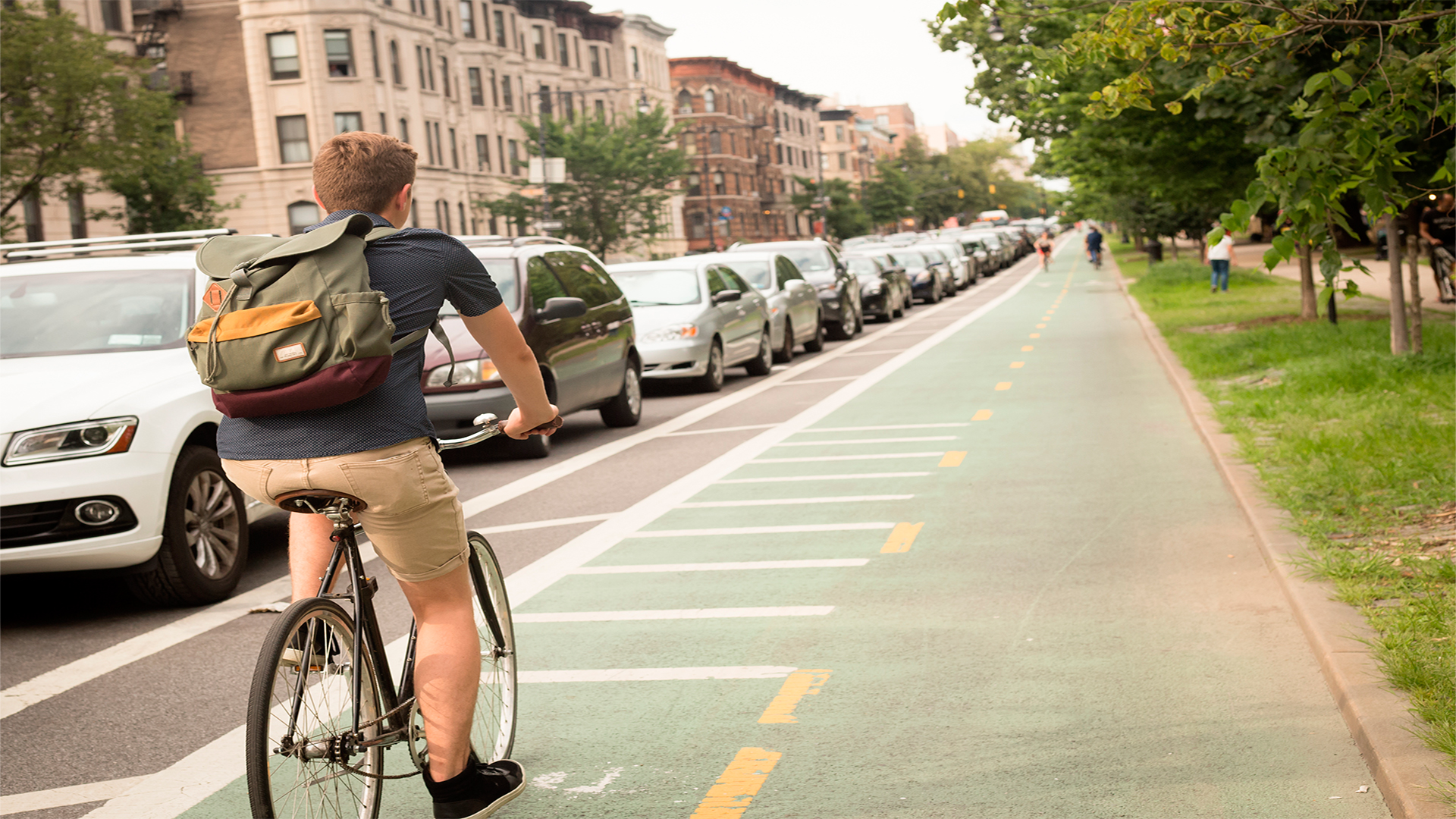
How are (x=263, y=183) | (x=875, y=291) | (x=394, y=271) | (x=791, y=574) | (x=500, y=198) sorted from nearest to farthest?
(x=394, y=271), (x=791, y=574), (x=875, y=291), (x=263, y=183), (x=500, y=198)

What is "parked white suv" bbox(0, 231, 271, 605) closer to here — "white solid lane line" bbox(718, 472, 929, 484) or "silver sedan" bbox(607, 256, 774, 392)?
"white solid lane line" bbox(718, 472, 929, 484)

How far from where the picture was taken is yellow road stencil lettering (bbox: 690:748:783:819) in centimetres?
411

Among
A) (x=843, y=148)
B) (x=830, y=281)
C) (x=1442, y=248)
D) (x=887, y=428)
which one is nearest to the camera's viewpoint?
(x=887, y=428)

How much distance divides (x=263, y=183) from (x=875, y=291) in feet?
103

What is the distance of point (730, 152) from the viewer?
10188cm

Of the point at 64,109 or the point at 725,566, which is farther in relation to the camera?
the point at 64,109

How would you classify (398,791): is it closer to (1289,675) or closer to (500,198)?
(1289,675)

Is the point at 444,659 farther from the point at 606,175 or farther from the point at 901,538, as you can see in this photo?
the point at 606,175

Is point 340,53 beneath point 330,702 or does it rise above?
above

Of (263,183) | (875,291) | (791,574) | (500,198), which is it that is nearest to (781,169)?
(500,198)

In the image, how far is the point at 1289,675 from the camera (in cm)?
518

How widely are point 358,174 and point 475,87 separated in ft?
208

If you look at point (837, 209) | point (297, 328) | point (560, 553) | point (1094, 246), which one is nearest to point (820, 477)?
point (560, 553)

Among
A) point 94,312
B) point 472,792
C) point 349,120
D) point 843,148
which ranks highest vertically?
point 843,148
